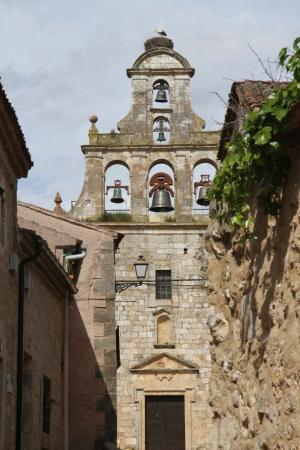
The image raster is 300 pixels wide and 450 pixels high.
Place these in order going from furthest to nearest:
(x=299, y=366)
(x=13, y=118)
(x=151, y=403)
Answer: (x=151, y=403), (x=13, y=118), (x=299, y=366)

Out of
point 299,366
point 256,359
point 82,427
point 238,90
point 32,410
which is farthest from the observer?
point 82,427

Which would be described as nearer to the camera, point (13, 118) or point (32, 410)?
point (13, 118)

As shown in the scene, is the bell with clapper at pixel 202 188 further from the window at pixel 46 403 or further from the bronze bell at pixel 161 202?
the window at pixel 46 403

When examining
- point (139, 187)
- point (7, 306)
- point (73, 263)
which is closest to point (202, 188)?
point (139, 187)

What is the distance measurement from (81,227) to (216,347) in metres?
12.1

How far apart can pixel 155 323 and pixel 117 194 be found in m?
4.38

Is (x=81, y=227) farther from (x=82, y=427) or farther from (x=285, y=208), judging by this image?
(x=285, y=208)

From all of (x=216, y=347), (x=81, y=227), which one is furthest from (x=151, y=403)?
(x=216, y=347)

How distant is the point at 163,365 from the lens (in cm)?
2838

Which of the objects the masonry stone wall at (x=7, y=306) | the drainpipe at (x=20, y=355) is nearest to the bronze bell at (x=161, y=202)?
the drainpipe at (x=20, y=355)

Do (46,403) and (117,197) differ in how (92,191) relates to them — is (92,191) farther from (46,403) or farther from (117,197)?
(46,403)

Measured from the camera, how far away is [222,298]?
7121 mm

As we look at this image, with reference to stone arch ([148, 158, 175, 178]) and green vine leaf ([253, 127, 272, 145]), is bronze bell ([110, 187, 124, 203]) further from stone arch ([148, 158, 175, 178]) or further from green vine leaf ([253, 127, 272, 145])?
green vine leaf ([253, 127, 272, 145])

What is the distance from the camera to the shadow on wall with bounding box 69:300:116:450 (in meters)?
17.3
